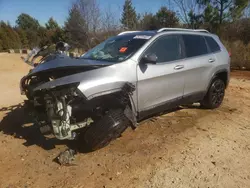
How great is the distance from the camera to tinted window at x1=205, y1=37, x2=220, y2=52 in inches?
226

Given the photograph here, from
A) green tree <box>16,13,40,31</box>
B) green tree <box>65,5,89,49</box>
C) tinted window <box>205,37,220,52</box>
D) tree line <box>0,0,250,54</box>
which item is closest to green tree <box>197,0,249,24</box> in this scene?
tree line <box>0,0,250,54</box>

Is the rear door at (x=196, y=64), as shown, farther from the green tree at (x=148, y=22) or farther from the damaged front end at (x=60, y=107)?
the green tree at (x=148, y=22)

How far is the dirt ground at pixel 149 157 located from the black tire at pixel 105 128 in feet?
0.81

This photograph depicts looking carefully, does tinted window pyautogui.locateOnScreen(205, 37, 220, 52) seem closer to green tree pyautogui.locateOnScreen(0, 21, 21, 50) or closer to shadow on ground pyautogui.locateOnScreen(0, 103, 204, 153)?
shadow on ground pyautogui.locateOnScreen(0, 103, 204, 153)

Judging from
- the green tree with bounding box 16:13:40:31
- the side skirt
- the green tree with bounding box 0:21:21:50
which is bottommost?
the side skirt

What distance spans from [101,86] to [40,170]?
144 cm

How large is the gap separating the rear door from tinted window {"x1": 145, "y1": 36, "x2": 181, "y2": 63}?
0.24m

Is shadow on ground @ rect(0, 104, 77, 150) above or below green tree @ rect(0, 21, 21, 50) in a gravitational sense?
below

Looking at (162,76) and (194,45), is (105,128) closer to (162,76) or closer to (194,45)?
(162,76)

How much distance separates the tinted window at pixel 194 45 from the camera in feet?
16.9

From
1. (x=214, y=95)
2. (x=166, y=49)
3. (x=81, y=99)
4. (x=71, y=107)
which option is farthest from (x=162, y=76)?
(x=214, y=95)

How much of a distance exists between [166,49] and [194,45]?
94 cm

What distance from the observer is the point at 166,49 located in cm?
470

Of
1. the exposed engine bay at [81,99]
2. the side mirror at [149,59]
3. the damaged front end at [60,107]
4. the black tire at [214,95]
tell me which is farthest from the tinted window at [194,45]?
the damaged front end at [60,107]
